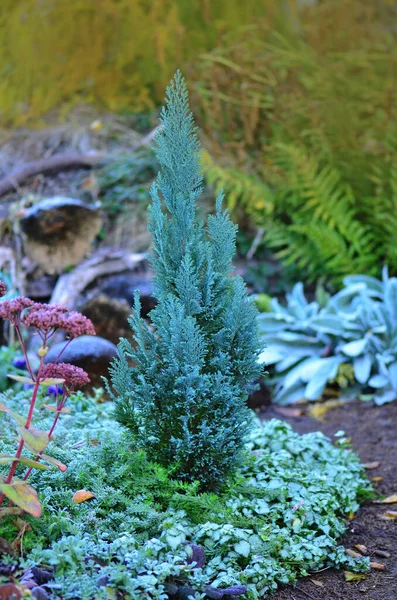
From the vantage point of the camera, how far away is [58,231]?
5531 mm

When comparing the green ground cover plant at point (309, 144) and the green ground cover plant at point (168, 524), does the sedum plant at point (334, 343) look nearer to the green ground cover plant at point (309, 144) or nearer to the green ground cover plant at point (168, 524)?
the green ground cover plant at point (309, 144)

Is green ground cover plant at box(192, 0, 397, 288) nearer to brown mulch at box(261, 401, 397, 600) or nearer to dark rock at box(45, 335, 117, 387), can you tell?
brown mulch at box(261, 401, 397, 600)

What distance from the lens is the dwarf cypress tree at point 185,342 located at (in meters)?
2.47

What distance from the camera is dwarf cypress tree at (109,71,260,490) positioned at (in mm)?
2473

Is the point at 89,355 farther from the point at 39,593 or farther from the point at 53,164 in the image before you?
the point at 53,164

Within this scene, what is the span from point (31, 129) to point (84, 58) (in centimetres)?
115

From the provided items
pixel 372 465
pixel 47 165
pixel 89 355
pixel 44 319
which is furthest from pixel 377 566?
pixel 47 165

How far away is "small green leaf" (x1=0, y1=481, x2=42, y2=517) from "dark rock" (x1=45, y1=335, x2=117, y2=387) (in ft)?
7.06

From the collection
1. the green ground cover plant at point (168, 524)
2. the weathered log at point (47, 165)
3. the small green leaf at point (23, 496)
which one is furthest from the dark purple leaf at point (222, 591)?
the weathered log at point (47, 165)

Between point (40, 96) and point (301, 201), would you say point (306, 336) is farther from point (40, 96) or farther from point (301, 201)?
point (40, 96)

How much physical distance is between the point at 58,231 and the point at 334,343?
8.17 feet

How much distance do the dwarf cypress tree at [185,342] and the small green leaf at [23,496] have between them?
0.67m

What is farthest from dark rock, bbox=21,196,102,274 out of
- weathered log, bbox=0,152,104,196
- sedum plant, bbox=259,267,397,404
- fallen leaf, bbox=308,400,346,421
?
fallen leaf, bbox=308,400,346,421

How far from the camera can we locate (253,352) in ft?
8.47
